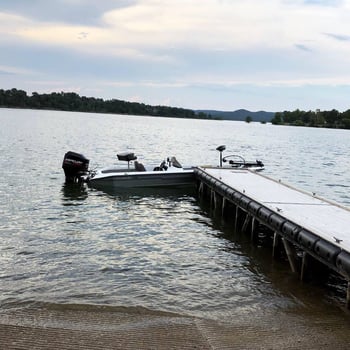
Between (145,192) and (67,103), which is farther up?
(67,103)

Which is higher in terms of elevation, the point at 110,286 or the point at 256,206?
the point at 256,206

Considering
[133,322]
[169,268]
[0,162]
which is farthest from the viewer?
[0,162]

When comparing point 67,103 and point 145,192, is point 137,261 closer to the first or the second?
point 145,192

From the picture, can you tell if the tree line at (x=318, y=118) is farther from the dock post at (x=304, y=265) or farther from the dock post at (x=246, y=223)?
the dock post at (x=304, y=265)

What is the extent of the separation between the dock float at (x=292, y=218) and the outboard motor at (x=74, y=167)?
566cm

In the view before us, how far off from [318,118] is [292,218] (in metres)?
155

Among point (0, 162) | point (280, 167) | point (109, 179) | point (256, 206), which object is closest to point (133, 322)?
point (256, 206)

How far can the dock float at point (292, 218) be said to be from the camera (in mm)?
7477

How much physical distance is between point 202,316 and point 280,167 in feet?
83.4

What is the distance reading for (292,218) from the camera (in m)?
9.24

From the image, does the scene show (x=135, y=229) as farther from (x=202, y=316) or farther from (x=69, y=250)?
(x=202, y=316)

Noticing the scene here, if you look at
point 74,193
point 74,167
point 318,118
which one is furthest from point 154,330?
point 318,118

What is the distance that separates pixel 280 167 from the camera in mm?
31312

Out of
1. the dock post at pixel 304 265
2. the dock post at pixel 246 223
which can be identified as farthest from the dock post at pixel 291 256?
the dock post at pixel 246 223
